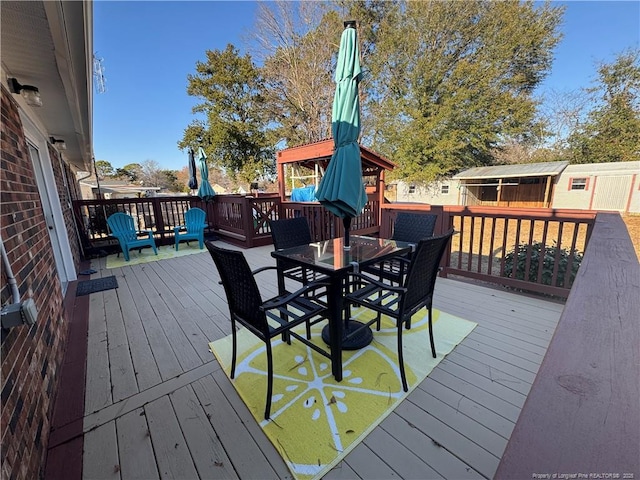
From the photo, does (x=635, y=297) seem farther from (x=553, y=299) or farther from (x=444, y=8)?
(x=444, y=8)

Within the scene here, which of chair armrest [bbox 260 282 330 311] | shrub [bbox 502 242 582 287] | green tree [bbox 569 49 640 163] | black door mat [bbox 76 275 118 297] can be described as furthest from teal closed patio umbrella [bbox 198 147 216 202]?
green tree [bbox 569 49 640 163]


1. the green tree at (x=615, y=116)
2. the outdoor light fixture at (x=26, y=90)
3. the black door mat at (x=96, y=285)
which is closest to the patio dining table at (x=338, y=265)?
the outdoor light fixture at (x=26, y=90)

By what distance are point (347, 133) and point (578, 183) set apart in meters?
17.1

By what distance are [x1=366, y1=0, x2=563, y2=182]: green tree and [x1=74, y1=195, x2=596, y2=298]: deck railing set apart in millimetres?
9883

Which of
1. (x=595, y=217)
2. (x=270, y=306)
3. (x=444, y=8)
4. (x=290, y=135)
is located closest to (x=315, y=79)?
(x=290, y=135)

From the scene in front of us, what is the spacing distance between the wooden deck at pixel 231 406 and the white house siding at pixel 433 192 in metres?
16.1

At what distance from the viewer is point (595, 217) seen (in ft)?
9.54

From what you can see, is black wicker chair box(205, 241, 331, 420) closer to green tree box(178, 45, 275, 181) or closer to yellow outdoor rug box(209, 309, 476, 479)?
yellow outdoor rug box(209, 309, 476, 479)

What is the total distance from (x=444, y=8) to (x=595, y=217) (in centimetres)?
1847

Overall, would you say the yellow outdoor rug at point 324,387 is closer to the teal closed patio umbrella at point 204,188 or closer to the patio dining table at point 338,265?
the patio dining table at point 338,265

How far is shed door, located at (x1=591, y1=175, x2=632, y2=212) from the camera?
40.5ft

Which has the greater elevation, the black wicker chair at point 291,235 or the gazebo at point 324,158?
the gazebo at point 324,158

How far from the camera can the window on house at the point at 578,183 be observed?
530 inches

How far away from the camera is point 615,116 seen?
1588 centimetres
